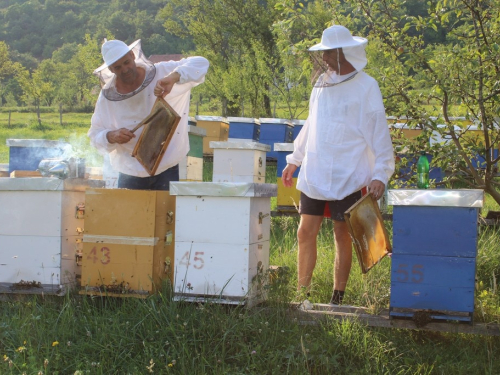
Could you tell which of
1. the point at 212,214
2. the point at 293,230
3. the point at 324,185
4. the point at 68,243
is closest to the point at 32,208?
the point at 68,243

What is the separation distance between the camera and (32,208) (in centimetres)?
360

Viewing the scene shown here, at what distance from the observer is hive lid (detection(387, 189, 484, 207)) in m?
2.93

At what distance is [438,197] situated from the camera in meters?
2.99

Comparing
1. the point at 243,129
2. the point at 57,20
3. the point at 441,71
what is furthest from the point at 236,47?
the point at 57,20

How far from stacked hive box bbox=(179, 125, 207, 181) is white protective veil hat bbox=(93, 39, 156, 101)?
290 centimetres

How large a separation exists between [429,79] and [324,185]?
1.18 m

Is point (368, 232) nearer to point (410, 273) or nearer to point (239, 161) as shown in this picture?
point (410, 273)

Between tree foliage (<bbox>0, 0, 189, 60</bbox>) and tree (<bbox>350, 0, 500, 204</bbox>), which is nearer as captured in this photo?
tree (<bbox>350, 0, 500, 204</bbox>)

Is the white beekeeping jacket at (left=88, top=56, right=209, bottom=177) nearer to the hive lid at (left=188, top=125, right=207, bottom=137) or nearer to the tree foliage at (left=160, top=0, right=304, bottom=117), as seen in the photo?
the hive lid at (left=188, top=125, right=207, bottom=137)

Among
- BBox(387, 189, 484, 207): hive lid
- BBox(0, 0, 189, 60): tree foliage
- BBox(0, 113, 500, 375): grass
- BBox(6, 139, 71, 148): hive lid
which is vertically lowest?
BBox(0, 113, 500, 375): grass

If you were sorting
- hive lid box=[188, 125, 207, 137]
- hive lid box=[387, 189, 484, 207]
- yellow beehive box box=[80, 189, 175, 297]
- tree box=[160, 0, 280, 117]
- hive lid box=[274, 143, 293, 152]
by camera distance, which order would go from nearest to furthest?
hive lid box=[387, 189, 484, 207]
yellow beehive box box=[80, 189, 175, 297]
hive lid box=[274, 143, 293, 152]
hive lid box=[188, 125, 207, 137]
tree box=[160, 0, 280, 117]

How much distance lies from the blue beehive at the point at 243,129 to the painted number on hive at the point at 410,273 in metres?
8.78

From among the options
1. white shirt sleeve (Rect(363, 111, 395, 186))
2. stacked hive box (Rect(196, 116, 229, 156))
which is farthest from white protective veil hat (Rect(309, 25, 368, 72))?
stacked hive box (Rect(196, 116, 229, 156))

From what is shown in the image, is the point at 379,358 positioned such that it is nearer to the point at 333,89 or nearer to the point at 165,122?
the point at 333,89
